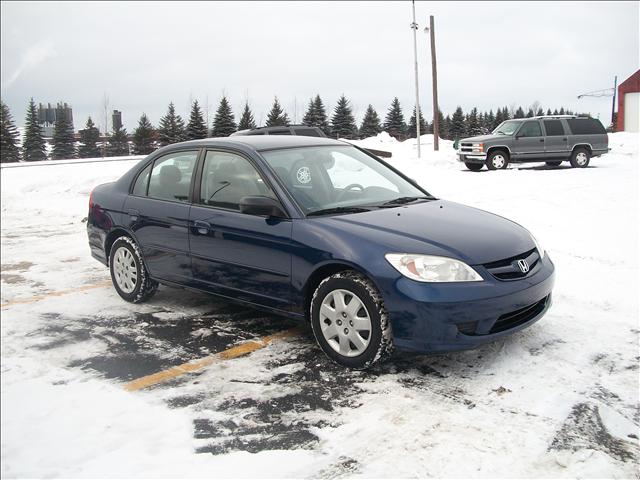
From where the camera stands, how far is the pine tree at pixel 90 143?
43031 mm

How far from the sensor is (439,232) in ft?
13.8

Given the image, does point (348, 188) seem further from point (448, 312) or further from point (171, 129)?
point (171, 129)

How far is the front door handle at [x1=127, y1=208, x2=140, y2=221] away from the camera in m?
5.69

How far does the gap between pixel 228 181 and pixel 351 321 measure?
69.3 inches

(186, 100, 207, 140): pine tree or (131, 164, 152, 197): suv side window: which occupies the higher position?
(186, 100, 207, 140): pine tree

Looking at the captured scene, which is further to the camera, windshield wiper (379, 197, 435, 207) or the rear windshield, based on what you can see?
the rear windshield

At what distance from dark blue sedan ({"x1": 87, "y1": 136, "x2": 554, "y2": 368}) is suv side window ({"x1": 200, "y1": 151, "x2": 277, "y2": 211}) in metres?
0.01

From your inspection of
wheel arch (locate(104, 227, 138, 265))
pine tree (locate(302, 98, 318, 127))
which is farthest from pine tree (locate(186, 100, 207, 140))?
Answer: wheel arch (locate(104, 227, 138, 265))

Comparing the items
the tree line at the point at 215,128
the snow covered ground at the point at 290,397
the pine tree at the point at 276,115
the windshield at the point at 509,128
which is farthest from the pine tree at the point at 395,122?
the snow covered ground at the point at 290,397

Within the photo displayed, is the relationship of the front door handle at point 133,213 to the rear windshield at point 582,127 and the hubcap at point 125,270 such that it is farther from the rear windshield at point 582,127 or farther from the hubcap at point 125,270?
the rear windshield at point 582,127

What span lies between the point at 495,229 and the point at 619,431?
1.69m

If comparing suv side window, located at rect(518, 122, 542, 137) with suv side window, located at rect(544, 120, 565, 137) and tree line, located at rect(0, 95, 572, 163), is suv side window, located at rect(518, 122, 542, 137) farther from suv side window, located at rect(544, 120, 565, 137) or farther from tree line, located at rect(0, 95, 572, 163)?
tree line, located at rect(0, 95, 572, 163)

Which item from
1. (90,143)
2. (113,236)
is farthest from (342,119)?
(113,236)

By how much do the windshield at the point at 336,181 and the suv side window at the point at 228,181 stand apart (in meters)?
0.18
